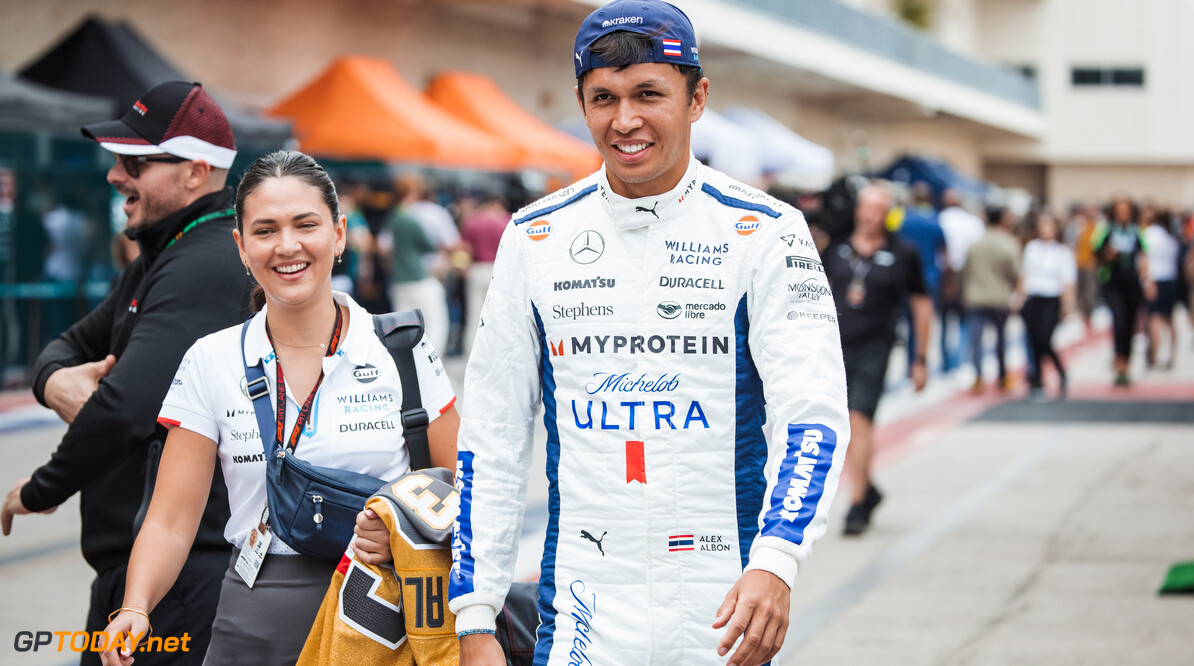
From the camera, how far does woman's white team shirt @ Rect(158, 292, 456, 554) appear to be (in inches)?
115

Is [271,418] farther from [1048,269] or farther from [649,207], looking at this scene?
[1048,269]

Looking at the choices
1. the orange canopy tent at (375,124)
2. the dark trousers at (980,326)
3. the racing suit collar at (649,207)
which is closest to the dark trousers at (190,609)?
the racing suit collar at (649,207)

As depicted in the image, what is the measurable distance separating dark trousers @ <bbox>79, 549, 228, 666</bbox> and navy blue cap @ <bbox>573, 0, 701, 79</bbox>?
1.63 m

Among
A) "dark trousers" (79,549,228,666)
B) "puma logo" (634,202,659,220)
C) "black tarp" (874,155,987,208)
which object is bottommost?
"dark trousers" (79,549,228,666)

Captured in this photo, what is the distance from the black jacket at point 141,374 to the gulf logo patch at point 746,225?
4.69 ft

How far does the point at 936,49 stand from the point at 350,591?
43156mm

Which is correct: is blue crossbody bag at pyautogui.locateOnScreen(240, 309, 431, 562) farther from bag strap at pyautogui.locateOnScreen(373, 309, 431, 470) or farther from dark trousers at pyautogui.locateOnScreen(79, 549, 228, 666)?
dark trousers at pyautogui.locateOnScreen(79, 549, 228, 666)

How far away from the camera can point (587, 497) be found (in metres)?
2.52

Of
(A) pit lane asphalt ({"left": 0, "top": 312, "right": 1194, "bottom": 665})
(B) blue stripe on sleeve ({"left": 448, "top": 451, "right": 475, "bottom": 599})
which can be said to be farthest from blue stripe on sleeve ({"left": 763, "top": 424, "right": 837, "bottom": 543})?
(A) pit lane asphalt ({"left": 0, "top": 312, "right": 1194, "bottom": 665})

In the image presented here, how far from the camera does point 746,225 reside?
257 centimetres

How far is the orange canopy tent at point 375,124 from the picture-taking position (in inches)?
648

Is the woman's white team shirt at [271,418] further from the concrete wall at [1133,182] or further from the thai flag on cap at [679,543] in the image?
the concrete wall at [1133,182]

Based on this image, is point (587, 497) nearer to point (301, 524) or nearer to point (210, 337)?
point (301, 524)

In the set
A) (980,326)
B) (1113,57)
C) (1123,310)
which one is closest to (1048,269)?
(980,326)
